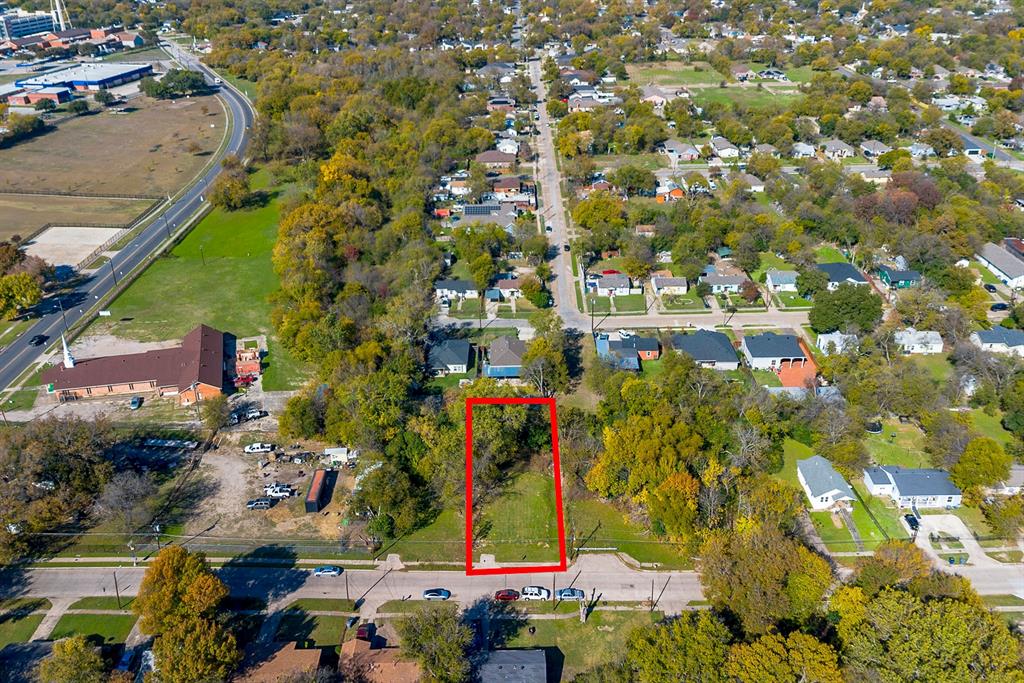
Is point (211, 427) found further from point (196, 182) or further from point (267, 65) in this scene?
point (267, 65)

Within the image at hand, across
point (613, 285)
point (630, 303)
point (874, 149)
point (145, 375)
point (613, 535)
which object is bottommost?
point (613, 535)

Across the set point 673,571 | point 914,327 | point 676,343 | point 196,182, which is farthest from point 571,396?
point 196,182

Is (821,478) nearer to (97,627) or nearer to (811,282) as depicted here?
(811,282)

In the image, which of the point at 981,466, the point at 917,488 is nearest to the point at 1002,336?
the point at 981,466

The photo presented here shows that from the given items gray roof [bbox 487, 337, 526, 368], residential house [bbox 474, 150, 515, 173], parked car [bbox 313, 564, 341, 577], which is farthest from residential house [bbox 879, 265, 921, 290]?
parked car [bbox 313, 564, 341, 577]

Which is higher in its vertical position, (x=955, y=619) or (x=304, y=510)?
(x=955, y=619)

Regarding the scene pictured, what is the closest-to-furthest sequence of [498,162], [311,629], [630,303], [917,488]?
[311,629], [917,488], [630,303], [498,162]

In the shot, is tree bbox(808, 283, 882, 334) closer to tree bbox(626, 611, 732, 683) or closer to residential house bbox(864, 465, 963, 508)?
residential house bbox(864, 465, 963, 508)

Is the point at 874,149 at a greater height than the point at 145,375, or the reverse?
the point at 874,149
